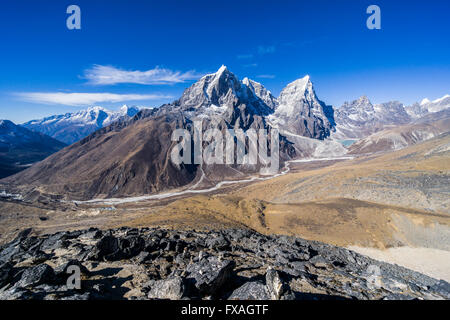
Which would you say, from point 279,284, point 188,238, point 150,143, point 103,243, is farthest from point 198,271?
point 150,143

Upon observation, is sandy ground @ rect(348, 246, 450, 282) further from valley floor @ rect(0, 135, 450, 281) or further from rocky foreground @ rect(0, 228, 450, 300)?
rocky foreground @ rect(0, 228, 450, 300)

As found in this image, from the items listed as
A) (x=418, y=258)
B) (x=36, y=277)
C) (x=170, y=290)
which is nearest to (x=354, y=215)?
(x=418, y=258)

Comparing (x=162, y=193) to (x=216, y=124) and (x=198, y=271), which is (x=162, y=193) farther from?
(x=198, y=271)

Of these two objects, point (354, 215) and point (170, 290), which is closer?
point (170, 290)

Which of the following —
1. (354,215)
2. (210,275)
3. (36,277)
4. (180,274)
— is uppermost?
(36,277)

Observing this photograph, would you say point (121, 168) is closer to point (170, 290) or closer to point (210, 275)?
point (210, 275)

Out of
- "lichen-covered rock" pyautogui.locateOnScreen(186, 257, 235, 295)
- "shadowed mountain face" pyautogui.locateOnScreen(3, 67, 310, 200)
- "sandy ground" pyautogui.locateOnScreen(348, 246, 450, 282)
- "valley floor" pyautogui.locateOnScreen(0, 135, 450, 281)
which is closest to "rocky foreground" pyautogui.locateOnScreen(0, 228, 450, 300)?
"lichen-covered rock" pyautogui.locateOnScreen(186, 257, 235, 295)

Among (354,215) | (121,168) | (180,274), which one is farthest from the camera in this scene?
(121,168)
